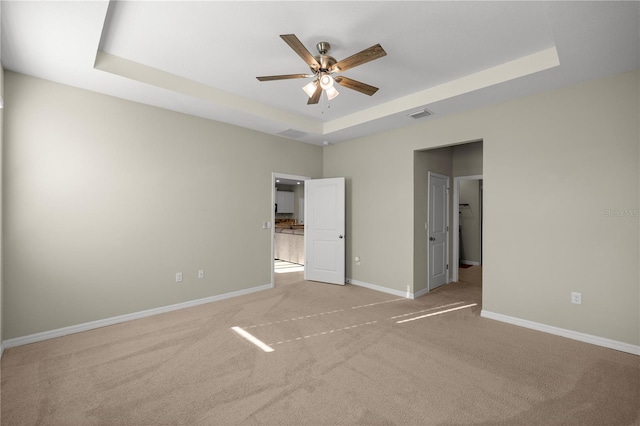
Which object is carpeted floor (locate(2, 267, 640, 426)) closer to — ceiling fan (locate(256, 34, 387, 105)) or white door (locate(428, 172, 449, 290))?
white door (locate(428, 172, 449, 290))

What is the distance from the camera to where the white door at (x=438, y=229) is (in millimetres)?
5027

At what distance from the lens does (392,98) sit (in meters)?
4.03

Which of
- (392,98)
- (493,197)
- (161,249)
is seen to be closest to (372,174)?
(392,98)

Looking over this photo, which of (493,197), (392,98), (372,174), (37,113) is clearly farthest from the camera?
(372,174)

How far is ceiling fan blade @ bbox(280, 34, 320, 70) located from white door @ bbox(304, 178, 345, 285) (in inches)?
115

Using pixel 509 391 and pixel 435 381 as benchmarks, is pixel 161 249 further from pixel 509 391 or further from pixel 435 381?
pixel 509 391

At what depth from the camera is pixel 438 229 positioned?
5266mm

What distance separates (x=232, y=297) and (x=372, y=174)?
10.1ft

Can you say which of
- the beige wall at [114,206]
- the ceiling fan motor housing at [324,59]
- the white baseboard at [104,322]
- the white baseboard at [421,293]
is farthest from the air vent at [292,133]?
the white baseboard at [421,293]

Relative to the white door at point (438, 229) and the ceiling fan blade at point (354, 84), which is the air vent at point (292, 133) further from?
the white door at point (438, 229)

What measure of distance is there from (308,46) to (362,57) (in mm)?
638

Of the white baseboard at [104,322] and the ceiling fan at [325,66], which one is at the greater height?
the ceiling fan at [325,66]

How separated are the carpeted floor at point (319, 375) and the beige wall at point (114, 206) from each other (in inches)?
17.4

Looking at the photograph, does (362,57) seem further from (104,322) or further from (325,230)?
(104,322)
